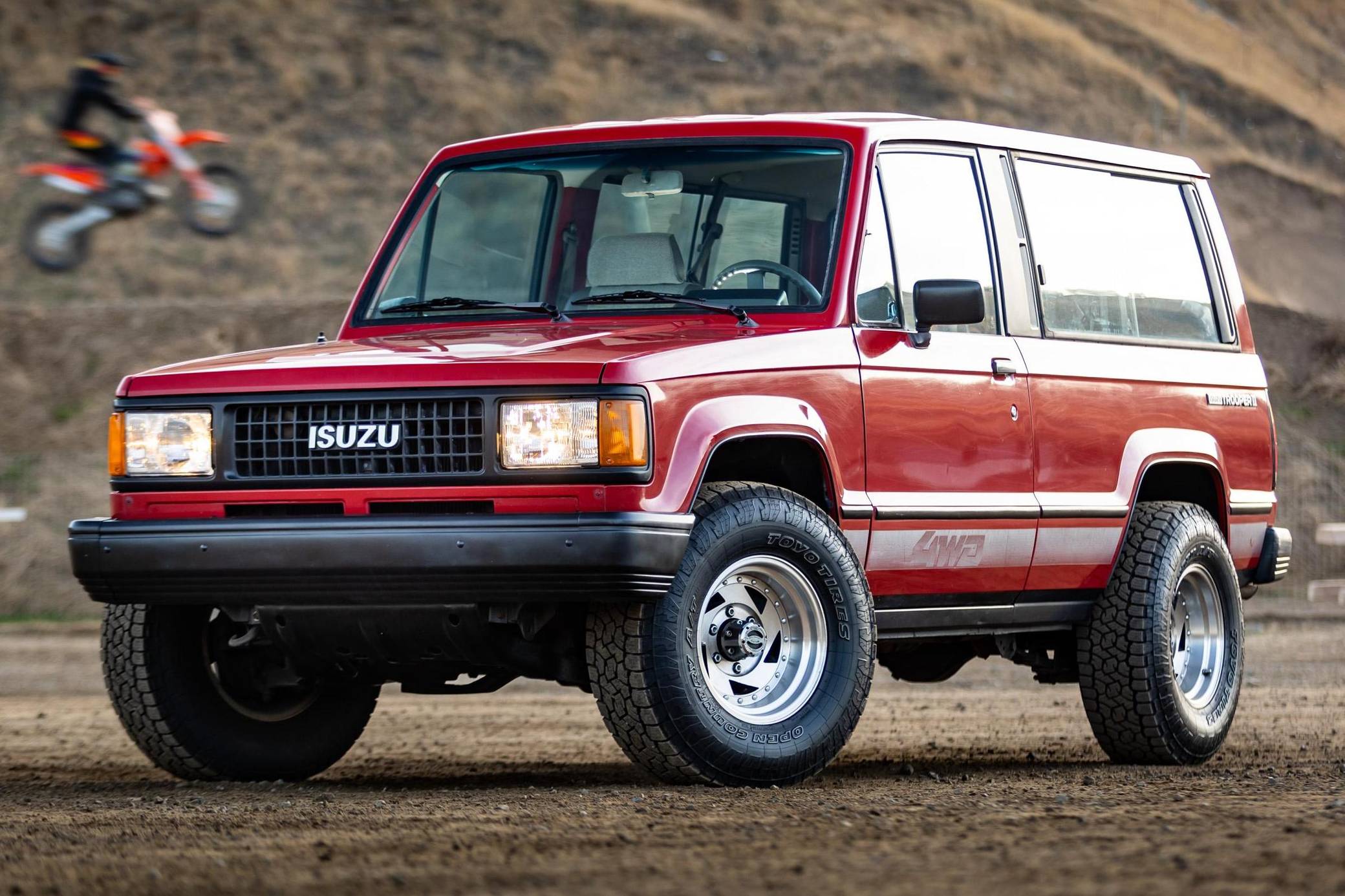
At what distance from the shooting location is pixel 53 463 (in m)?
24.8

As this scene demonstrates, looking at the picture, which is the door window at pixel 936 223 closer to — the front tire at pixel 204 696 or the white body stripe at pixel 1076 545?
the white body stripe at pixel 1076 545

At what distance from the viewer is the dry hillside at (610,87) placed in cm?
3612

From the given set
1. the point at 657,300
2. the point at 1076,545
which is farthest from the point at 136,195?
the point at 657,300

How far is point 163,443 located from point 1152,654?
3.72 meters

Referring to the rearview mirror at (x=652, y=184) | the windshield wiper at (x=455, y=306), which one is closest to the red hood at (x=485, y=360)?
the windshield wiper at (x=455, y=306)

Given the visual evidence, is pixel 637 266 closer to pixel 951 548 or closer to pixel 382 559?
pixel 951 548

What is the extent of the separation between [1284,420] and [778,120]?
23791 mm

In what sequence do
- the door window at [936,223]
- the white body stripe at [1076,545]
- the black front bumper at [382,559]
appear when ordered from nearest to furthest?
the black front bumper at [382,559] < the door window at [936,223] < the white body stripe at [1076,545]

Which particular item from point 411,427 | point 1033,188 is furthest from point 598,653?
point 1033,188

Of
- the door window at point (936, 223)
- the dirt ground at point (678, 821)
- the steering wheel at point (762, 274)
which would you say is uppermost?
the door window at point (936, 223)

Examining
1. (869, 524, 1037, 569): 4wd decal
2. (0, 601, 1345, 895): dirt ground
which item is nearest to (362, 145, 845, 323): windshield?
(869, 524, 1037, 569): 4wd decal

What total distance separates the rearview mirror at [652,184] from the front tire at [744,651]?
1399 mm

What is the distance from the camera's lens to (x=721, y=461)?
662 centimetres

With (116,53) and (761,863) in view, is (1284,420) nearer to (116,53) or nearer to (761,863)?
(116,53)
